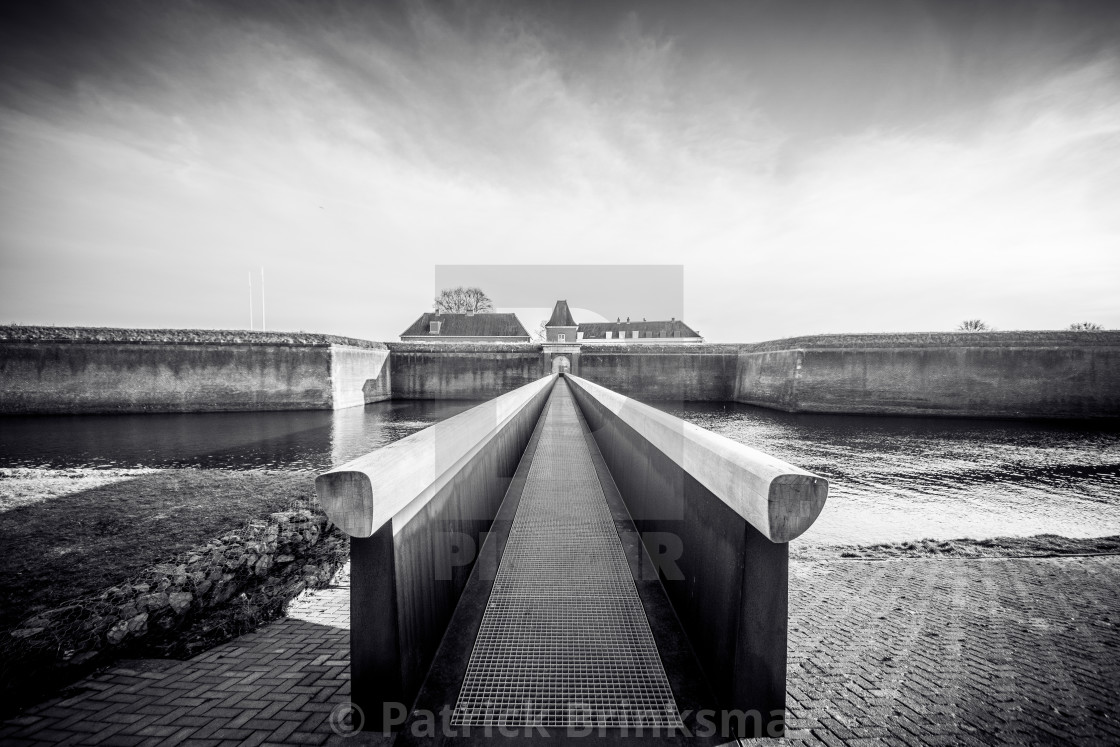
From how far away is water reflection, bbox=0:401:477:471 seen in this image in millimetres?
9797

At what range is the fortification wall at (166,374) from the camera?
734 inches

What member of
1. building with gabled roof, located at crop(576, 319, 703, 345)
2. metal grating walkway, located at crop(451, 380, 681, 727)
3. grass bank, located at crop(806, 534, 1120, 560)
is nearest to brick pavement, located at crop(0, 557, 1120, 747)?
metal grating walkway, located at crop(451, 380, 681, 727)

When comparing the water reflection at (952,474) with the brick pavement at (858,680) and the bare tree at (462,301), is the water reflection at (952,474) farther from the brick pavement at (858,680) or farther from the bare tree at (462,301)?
the bare tree at (462,301)

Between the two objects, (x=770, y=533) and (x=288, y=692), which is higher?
(x=770, y=533)

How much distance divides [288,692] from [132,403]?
24477mm

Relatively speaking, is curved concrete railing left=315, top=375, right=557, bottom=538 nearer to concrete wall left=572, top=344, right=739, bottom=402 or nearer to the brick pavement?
the brick pavement

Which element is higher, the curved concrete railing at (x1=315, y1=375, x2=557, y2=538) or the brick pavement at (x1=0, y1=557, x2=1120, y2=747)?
the curved concrete railing at (x1=315, y1=375, x2=557, y2=538)

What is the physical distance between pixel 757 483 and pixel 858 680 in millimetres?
1335

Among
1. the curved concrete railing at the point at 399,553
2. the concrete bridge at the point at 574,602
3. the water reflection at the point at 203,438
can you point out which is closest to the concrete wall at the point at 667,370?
the water reflection at the point at 203,438

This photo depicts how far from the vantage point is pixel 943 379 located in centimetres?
2084

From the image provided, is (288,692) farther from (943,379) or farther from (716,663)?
(943,379)

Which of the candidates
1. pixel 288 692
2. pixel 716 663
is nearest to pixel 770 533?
pixel 716 663

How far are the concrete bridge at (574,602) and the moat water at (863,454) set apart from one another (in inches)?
131

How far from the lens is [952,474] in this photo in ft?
30.0
